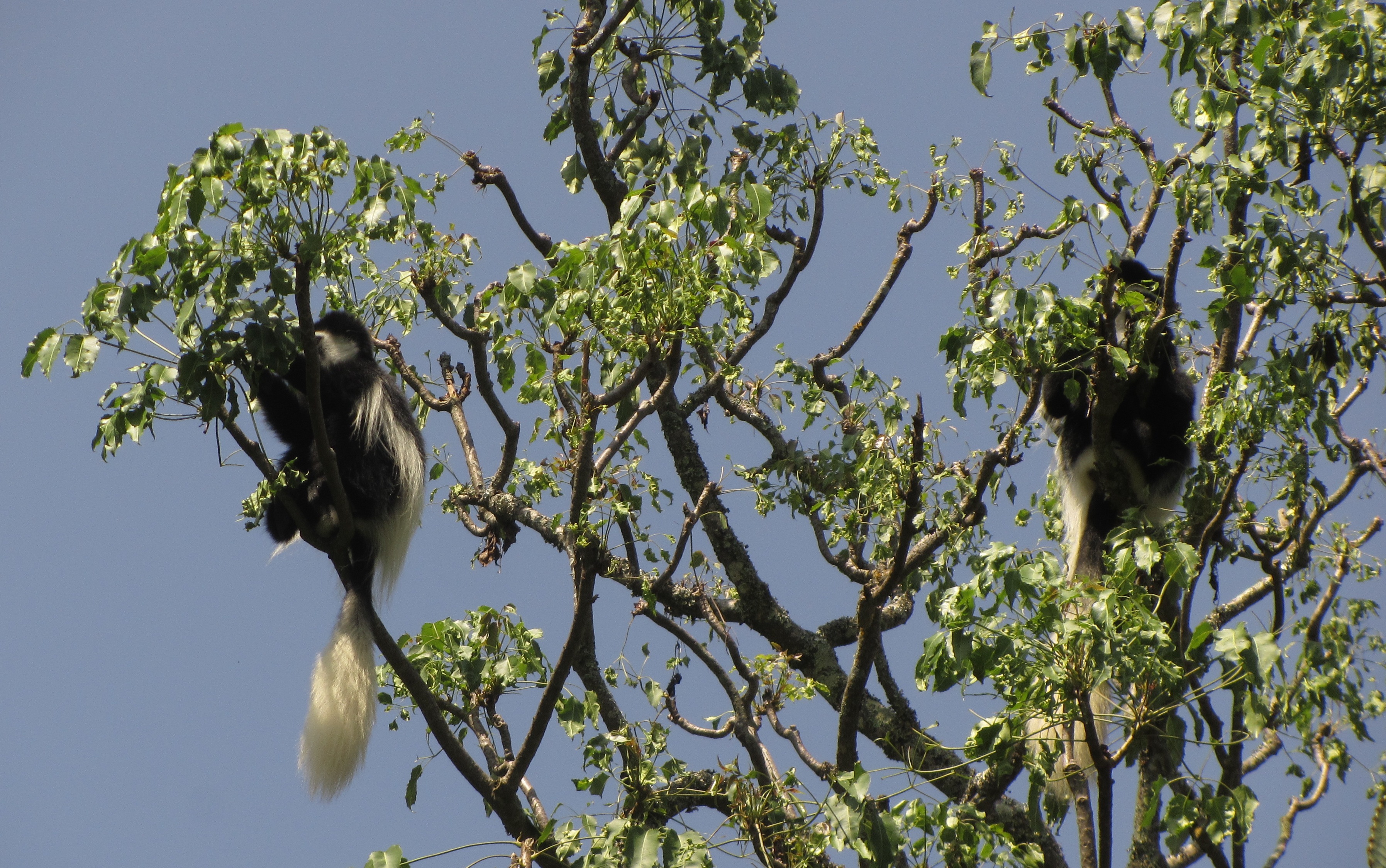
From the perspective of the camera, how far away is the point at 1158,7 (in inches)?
91.2

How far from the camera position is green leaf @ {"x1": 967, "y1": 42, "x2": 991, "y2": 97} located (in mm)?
2432

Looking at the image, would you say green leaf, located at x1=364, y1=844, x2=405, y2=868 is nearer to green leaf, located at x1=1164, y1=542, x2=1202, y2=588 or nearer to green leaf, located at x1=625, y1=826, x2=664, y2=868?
green leaf, located at x1=625, y1=826, x2=664, y2=868

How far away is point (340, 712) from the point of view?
3352 mm

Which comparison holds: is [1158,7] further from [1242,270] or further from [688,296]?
[688,296]

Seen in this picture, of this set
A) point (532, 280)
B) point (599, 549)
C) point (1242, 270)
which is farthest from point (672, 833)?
point (1242, 270)

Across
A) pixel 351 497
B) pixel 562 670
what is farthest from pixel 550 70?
pixel 562 670

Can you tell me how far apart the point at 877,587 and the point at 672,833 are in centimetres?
64

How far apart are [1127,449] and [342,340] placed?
8.72 feet

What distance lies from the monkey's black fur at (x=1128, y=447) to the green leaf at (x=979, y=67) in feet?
3.86

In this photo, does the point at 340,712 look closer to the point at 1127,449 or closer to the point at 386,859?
the point at 386,859

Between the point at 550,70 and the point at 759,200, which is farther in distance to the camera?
the point at 550,70

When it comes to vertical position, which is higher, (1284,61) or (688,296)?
(1284,61)

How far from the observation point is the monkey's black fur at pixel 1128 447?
363 cm

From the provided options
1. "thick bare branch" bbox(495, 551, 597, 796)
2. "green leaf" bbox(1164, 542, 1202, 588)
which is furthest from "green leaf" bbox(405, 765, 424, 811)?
"green leaf" bbox(1164, 542, 1202, 588)
